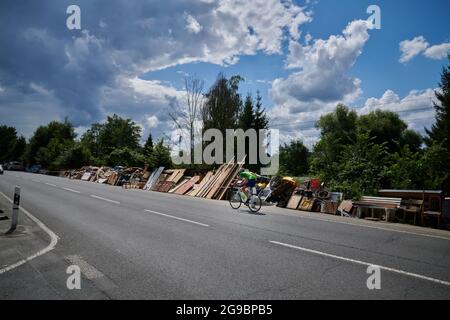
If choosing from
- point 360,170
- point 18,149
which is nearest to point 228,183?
point 360,170

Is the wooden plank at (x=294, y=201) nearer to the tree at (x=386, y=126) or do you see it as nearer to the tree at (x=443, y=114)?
the tree at (x=443, y=114)

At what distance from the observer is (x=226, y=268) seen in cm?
565

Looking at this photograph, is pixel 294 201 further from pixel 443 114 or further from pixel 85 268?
pixel 443 114

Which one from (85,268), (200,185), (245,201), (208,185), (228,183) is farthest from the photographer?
(200,185)

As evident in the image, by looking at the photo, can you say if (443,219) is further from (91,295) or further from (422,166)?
(91,295)

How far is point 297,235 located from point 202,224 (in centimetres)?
302

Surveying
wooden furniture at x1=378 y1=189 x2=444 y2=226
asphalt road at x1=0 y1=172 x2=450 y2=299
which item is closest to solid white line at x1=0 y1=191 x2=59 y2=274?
asphalt road at x1=0 y1=172 x2=450 y2=299

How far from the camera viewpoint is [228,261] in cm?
608

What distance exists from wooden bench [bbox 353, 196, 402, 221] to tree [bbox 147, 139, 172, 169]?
74.3 feet

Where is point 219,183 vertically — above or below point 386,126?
below

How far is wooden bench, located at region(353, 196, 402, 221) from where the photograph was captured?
43.6 feet

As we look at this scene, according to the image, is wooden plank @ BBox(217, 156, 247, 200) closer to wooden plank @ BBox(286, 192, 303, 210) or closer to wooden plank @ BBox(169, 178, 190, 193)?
wooden plank @ BBox(169, 178, 190, 193)

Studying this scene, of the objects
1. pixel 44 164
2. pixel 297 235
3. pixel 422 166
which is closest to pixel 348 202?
pixel 422 166

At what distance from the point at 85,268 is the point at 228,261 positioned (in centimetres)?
258
